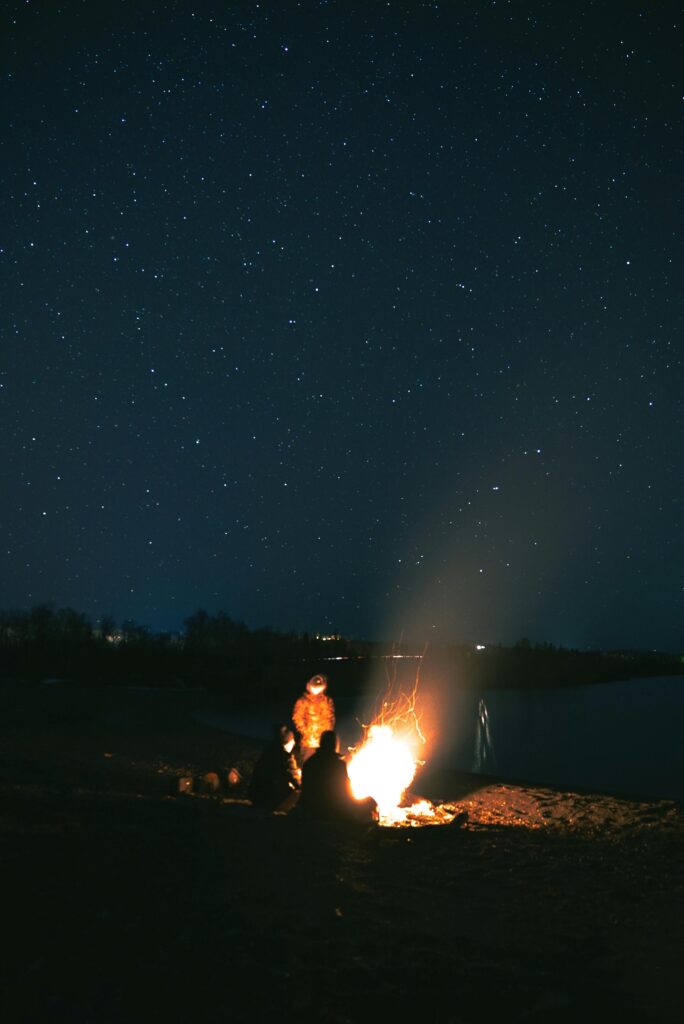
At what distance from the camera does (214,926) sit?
5.73m

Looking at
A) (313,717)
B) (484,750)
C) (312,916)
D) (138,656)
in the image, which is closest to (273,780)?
(313,717)

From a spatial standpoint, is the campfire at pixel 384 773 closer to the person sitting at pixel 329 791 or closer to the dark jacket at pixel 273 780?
the dark jacket at pixel 273 780

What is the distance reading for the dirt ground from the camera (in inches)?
183

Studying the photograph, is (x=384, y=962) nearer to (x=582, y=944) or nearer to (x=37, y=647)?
(x=582, y=944)

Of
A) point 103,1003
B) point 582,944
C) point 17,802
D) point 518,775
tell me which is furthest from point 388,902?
point 518,775

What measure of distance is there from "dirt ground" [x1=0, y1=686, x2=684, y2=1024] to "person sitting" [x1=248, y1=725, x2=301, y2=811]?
0.42m

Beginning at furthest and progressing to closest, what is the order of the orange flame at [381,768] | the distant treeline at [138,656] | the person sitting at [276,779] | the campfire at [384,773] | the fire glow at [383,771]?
1. the distant treeline at [138,656]
2. the orange flame at [381,768]
3. the fire glow at [383,771]
4. the campfire at [384,773]
5. the person sitting at [276,779]

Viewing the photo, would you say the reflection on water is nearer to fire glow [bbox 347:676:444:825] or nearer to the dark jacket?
fire glow [bbox 347:676:444:825]

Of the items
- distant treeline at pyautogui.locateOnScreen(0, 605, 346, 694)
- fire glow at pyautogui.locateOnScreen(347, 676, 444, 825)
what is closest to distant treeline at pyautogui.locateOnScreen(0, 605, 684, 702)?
distant treeline at pyautogui.locateOnScreen(0, 605, 346, 694)

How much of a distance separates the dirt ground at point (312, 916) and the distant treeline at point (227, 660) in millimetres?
37955

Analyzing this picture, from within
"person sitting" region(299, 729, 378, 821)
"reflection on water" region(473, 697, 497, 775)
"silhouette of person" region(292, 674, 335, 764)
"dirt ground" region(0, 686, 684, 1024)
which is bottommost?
"reflection on water" region(473, 697, 497, 775)

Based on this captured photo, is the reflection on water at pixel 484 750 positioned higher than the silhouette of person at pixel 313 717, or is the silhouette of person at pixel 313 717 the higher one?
the silhouette of person at pixel 313 717

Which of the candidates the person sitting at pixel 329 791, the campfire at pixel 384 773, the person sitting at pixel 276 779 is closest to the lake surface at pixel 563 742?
the campfire at pixel 384 773

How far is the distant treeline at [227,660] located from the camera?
55.7 metres
